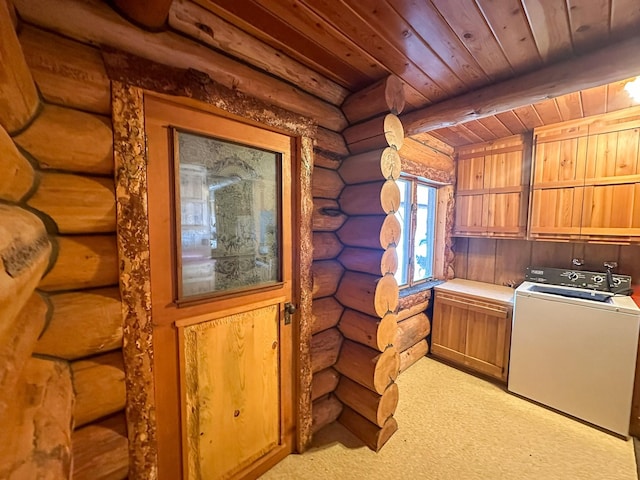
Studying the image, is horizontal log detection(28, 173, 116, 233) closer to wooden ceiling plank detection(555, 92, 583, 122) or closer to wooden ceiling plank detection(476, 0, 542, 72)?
wooden ceiling plank detection(476, 0, 542, 72)

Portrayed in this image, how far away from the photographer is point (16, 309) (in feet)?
1.50

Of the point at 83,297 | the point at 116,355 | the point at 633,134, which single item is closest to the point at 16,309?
the point at 83,297

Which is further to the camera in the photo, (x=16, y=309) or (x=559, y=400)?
(x=559, y=400)

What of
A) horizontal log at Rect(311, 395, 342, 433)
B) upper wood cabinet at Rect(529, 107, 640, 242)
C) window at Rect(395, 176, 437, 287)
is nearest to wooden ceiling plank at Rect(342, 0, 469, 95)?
window at Rect(395, 176, 437, 287)

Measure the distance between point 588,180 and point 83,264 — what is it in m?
3.62

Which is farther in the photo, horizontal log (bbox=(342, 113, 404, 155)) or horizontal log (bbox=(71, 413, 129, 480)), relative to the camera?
horizontal log (bbox=(342, 113, 404, 155))

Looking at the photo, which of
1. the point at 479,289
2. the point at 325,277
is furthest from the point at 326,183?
the point at 479,289

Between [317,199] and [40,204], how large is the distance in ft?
4.16

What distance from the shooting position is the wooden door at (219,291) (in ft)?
3.56

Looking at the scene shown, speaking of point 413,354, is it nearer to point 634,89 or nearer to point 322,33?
point 634,89

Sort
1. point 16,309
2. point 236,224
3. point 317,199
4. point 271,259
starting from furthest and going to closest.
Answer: point 317,199
point 271,259
point 236,224
point 16,309

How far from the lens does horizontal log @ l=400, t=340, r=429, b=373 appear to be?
258 centimetres

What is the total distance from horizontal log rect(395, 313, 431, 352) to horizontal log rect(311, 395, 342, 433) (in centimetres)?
88

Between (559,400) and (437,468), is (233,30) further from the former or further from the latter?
(559,400)
